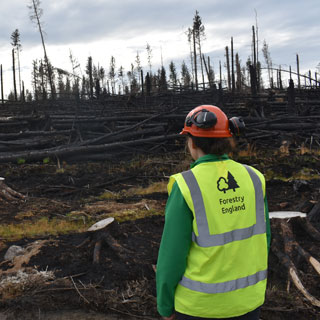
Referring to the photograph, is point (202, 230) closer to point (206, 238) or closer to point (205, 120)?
point (206, 238)

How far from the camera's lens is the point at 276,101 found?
820 inches

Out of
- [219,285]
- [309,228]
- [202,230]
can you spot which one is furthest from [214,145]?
[309,228]

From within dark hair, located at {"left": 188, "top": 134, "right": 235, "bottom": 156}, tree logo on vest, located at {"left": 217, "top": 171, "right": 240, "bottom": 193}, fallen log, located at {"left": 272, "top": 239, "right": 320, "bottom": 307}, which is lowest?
fallen log, located at {"left": 272, "top": 239, "right": 320, "bottom": 307}

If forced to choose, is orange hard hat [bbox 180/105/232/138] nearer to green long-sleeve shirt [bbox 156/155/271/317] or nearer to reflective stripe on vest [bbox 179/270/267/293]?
green long-sleeve shirt [bbox 156/155/271/317]

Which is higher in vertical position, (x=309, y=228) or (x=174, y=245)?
(x=174, y=245)

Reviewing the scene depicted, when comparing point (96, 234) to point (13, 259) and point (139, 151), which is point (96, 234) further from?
point (139, 151)

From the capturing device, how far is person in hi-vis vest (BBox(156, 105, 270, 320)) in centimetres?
171

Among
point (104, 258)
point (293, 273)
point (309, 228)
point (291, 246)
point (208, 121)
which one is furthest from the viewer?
point (309, 228)

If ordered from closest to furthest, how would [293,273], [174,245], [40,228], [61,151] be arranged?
[174,245], [293,273], [40,228], [61,151]

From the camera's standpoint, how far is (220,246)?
5.69ft

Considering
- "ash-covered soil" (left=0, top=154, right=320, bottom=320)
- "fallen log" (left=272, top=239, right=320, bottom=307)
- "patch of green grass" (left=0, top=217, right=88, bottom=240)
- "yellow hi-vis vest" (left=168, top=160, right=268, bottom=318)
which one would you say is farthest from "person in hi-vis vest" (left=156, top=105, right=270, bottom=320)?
"patch of green grass" (left=0, top=217, right=88, bottom=240)

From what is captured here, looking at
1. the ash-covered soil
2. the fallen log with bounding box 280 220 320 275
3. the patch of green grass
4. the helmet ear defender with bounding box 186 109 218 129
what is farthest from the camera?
the patch of green grass

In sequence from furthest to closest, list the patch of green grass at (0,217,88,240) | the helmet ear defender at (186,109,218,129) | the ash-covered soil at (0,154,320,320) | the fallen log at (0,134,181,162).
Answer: the fallen log at (0,134,181,162) < the patch of green grass at (0,217,88,240) < the ash-covered soil at (0,154,320,320) < the helmet ear defender at (186,109,218,129)

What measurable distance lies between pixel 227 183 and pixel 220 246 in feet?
1.08
